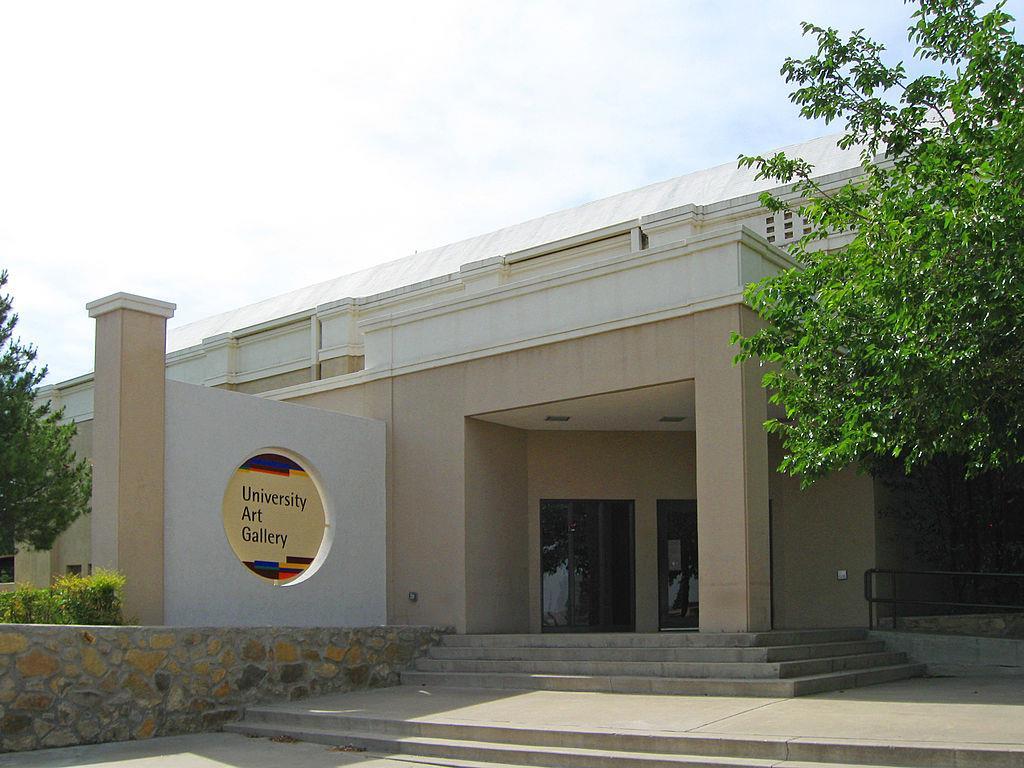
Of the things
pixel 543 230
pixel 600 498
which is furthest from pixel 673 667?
pixel 543 230

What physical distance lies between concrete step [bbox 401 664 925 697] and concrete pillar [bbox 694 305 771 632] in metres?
1.22

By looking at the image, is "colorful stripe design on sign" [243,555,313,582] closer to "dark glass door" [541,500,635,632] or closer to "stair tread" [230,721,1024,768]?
"stair tread" [230,721,1024,768]

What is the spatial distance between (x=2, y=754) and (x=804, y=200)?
13201 millimetres

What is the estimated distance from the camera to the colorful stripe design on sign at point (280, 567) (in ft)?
47.4

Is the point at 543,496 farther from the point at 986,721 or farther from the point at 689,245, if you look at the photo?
the point at 986,721

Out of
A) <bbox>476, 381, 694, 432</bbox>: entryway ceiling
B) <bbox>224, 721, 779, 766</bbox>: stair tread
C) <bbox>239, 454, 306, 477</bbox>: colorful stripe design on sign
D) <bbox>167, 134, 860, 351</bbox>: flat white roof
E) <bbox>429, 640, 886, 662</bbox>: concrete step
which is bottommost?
<bbox>224, 721, 779, 766</bbox>: stair tread

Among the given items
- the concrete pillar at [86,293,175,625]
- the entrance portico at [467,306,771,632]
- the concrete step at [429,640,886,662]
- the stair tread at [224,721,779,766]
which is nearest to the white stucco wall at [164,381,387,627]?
the concrete pillar at [86,293,175,625]

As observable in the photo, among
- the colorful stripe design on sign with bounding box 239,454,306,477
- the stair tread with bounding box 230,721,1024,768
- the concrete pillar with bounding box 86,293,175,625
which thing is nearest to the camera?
the stair tread with bounding box 230,721,1024,768

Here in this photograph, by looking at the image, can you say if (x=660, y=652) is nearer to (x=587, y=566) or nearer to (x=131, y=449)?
(x=587, y=566)

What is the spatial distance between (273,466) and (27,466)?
3.56 m

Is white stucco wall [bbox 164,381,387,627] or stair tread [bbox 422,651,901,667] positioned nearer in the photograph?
stair tread [bbox 422,651,901,667]

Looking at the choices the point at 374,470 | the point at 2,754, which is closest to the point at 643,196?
the point at 374,470

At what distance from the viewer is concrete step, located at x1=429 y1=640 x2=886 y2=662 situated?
491 inches

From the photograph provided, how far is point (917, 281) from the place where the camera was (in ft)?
33.1
